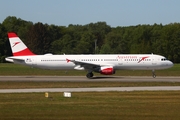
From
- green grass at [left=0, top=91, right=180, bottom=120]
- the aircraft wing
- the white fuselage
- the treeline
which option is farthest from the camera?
the treeline

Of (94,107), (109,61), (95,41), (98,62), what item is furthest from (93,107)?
(95,41)

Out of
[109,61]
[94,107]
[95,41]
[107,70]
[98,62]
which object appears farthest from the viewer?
[95,41]

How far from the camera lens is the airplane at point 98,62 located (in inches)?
2137

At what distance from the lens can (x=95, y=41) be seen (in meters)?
134

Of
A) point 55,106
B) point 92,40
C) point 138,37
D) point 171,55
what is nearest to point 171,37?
point 171,55

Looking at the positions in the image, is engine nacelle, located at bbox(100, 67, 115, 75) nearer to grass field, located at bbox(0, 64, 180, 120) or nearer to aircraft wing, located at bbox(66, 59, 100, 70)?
aircraft wing, located at bbox(66, 59, 100, 70)

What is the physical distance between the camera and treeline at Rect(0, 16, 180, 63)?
124438 millimetres

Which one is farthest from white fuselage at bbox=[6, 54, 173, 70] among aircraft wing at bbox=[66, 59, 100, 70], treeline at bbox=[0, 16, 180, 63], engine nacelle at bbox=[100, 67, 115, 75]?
treeline at bbox=[0, 16, 180, 63]

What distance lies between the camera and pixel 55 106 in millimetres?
24547

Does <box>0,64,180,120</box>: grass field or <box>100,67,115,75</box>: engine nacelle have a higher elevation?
<box>100,67,115,75</box>: engine nacelle

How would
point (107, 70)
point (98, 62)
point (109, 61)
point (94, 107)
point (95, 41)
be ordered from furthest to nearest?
point (95, 41)
point (98, 62)
point (109, 61)
point (107, 70)
point (94, 107)

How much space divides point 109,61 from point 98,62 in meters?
1.36

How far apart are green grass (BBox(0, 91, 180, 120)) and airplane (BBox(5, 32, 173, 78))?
23.3m

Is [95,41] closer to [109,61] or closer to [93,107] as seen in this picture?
[109,61]
